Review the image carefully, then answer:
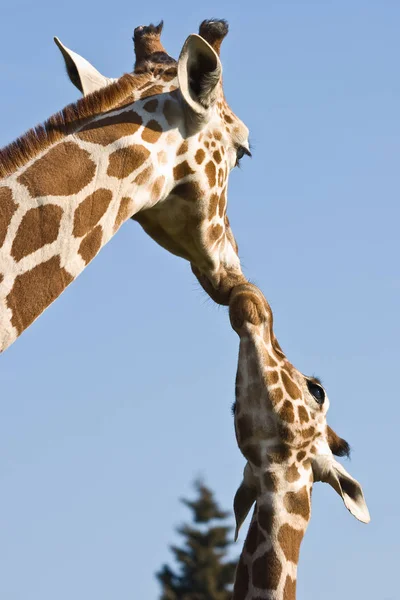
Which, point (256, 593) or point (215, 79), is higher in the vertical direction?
point (215, 79)

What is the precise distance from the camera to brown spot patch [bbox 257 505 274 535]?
24.1 feet

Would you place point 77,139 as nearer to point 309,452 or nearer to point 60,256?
point 60,256

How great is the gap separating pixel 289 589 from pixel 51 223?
309 centimetres

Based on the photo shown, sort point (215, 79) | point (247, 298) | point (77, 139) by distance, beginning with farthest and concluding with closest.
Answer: point (247, 298)
point (215, 79)
point (77, 139)

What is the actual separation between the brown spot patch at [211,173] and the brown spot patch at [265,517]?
7.17ft

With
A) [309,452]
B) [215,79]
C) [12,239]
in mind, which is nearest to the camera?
[12,239]

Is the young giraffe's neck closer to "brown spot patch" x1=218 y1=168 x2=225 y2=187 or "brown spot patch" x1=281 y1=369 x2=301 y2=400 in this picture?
"brown spot patch" x1=218 y1=168 x2=225 y2=187

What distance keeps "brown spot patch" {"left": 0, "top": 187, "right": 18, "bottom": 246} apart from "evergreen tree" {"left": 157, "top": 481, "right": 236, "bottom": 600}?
21.3 m

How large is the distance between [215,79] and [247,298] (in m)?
1.67

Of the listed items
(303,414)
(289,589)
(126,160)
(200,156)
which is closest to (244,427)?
(303,414)

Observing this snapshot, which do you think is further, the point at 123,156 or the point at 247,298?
the point at 247,298

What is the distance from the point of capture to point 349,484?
7879 millimetres

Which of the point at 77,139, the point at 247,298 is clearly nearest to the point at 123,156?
the point at 77,139

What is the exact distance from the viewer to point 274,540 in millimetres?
7336
